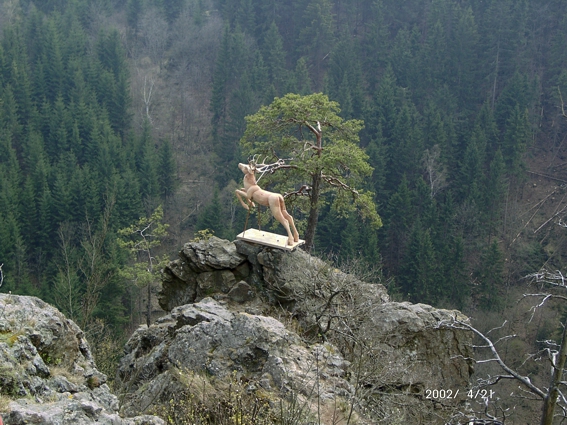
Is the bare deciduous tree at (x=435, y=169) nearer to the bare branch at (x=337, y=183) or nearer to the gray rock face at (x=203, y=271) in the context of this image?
the bare branch at (x=337, y=183)

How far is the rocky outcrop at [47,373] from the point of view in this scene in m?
7.58

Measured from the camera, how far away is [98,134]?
56281 millimetres

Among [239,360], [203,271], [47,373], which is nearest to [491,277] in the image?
[203,271]

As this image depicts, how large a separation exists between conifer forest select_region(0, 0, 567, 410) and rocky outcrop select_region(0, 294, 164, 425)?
70.8 feet

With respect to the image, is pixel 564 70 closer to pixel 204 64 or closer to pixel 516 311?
pixel 516 311

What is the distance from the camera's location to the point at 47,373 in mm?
9094

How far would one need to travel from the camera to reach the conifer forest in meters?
45.8

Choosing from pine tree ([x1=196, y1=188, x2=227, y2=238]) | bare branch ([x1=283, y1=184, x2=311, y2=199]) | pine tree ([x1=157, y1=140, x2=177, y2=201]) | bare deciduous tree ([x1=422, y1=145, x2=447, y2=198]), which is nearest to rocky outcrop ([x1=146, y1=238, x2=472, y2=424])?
bare branch ([x1=283, y1=184, x2=311, y2=199])

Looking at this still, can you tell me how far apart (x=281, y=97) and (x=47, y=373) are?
142 feet

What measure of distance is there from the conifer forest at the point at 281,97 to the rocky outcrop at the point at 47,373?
850 inches

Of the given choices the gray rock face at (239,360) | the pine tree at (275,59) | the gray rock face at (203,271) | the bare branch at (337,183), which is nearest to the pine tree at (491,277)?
the bare branch at (337,183)

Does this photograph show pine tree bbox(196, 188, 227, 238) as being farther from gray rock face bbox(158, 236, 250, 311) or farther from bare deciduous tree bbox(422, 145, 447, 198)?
gray rock face bbox(158, 236, 250, 311)

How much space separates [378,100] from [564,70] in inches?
680

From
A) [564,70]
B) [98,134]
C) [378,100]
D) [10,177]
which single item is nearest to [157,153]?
[98,134]
